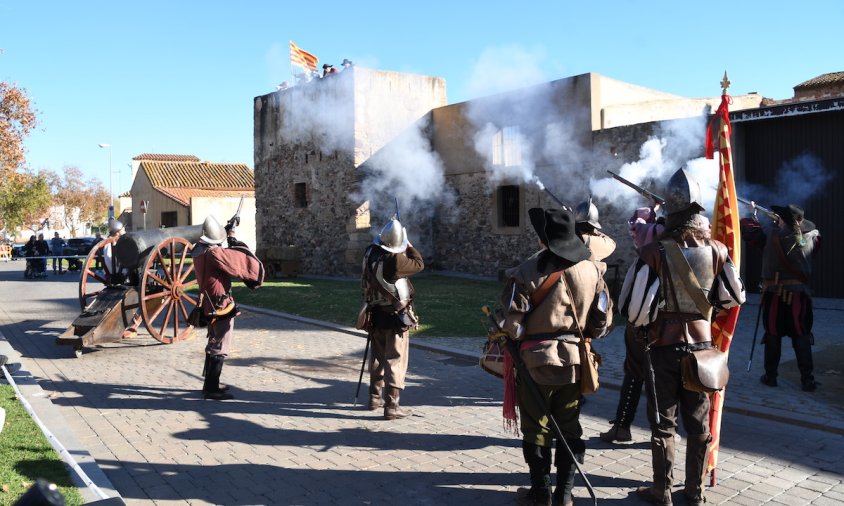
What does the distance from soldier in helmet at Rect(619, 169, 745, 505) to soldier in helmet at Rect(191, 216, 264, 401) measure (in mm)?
3760

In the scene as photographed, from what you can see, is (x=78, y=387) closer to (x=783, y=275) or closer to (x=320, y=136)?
(x=783, y=275)

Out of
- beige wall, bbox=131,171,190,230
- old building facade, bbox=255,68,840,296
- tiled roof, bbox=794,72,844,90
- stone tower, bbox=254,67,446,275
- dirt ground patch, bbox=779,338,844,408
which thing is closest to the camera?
dirt ground patch, bbox=779,338,844,408

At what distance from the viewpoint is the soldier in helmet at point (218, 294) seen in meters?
6.04

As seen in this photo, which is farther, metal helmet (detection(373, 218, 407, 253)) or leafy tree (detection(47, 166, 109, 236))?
leafy tree (detection(47, 166, 109, 236))

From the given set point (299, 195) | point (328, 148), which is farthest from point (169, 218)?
point (328, 148)

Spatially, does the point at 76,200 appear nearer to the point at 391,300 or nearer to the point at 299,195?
the point at 299,195

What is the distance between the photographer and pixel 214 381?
6074mm

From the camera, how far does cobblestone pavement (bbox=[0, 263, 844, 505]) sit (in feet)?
12.9

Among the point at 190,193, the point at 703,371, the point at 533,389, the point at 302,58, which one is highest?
the point at 302,58

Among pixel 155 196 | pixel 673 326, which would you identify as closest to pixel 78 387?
pixel 673 326

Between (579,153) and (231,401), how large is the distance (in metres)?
10.8

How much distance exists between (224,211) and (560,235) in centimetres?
2823

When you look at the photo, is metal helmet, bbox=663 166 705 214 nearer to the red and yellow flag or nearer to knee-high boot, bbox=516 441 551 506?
the red and yellow flag

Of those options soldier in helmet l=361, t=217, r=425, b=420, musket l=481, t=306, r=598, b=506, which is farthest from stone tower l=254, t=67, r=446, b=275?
musket l=481, t=306, r=598, b=506
